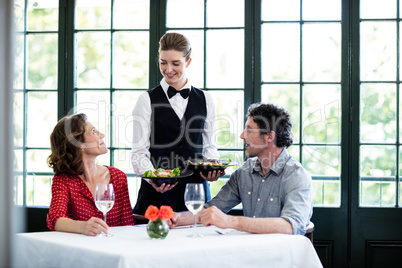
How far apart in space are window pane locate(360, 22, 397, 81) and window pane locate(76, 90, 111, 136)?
178 cm

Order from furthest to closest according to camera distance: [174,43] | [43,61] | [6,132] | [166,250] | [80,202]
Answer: [43,61]
[174,43]
[80,202]
[166,250]
[6,132]

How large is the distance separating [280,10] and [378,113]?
0.96 metres

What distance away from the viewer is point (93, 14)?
3.73 metres

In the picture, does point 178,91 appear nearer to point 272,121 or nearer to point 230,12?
point 272,121

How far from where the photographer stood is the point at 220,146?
12.0 feet

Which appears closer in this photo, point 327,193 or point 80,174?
point 80,174

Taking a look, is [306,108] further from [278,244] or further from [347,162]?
[278,244]

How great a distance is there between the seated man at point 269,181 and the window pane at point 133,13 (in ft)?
4.65

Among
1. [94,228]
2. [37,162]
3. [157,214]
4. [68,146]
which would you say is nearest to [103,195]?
[94,228]

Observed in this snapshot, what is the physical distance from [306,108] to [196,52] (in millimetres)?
851

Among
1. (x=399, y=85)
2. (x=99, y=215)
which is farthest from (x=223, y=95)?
(x=99, y=215)

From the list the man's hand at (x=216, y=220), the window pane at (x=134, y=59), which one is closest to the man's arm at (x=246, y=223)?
the man's hand at (x=216, y=220)

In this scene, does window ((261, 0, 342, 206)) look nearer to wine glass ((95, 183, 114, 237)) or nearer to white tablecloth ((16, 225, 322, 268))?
white tablecloth ((16, 225, 322, 268))

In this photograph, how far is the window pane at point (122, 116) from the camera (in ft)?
12.2
